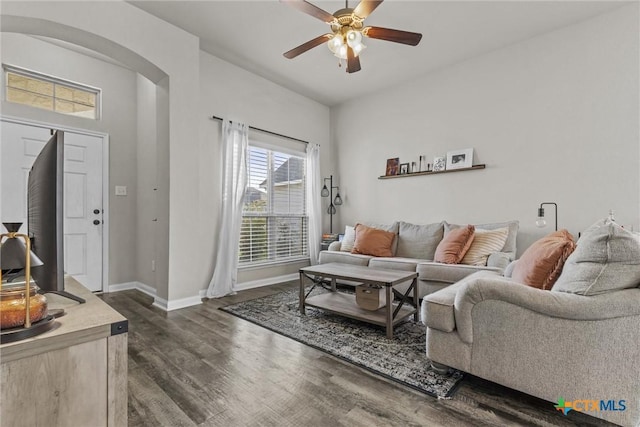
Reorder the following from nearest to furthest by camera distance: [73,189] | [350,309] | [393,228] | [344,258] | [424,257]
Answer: [350,309]
[73,189]
[424,257]
[344,258]
[393,228]

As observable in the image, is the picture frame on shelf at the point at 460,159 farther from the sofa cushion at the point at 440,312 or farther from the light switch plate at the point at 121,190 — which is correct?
the light switch plate at the point at 121,190

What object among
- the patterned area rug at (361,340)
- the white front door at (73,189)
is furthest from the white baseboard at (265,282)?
the white front door at (73,189)

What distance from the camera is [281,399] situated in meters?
1.66

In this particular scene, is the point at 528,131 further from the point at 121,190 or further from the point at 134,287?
the point at 134,287

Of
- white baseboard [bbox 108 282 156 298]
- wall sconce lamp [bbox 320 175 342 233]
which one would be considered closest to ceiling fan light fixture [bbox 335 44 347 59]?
wall sconce lamp [bbox 320 175 342 233]

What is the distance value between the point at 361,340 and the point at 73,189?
3.83m

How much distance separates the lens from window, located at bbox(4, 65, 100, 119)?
3324mm

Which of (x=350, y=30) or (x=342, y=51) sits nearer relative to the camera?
(x=350, y=30)

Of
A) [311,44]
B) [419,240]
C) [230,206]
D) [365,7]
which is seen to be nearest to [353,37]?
[365,7]

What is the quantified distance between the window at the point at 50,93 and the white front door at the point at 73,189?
0.31m

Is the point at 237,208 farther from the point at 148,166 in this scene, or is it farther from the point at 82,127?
the point at 82,127

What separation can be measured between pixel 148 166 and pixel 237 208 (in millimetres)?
1349

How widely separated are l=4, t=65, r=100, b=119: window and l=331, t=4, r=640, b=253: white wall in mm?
3973

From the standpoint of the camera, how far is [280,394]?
5.59 ft
